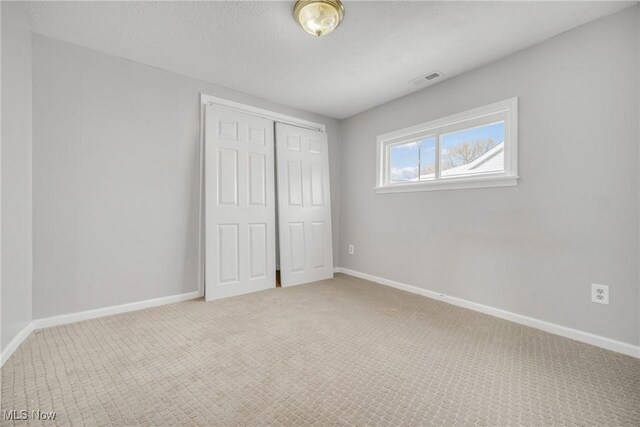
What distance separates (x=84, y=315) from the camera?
→ 231 centimetres

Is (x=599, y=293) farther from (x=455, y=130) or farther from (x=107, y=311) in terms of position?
(x=107, y=311)

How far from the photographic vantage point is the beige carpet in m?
1.28

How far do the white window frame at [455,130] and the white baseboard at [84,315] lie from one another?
264cm

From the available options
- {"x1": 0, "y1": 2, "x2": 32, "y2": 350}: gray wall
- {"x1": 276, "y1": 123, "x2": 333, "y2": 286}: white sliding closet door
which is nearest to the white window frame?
{"x1": 276, "y1": 123, "x2": 333, "y2": 286}: white sliding closet door

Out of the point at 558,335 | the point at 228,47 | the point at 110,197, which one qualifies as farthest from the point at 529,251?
the point at 110,197

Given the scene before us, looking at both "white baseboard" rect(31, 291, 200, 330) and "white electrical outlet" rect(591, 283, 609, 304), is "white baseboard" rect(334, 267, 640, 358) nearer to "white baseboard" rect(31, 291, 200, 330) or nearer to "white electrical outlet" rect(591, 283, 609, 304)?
"white electrical outlet" rect(591, 283, 609, 304)

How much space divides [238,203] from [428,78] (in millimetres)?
2414

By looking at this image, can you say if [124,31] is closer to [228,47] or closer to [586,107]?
[228,47]

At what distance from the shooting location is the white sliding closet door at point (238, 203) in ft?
9.48

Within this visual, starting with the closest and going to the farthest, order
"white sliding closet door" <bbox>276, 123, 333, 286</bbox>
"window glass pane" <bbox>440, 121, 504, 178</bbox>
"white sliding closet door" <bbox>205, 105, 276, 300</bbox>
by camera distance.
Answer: "window glass pane" <bbox>440, 121, 504, 178</bbox>, "white sliding closet door" <bbox>205, 105, 276, 300</bbox>, "white sliding closet door" <bbox>276, 123, 333, 286</bbox>

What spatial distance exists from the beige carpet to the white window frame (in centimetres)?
125

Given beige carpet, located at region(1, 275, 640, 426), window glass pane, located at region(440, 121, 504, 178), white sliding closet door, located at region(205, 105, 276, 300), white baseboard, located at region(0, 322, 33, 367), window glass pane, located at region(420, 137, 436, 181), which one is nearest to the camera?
beige carpet, located at region(1, 275, 640, 426)

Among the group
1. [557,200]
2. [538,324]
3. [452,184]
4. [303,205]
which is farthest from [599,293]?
[303,205]

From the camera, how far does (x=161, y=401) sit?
1.35m
